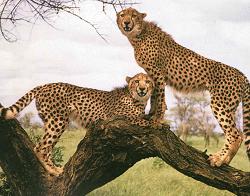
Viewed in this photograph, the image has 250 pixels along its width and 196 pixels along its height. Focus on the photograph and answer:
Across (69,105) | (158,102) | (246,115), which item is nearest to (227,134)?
(246,115)

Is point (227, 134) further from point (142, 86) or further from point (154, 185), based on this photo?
point (154, 185)

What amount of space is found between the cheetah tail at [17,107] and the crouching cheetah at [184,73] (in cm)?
125

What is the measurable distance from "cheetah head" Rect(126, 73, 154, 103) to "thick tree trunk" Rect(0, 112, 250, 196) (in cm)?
43

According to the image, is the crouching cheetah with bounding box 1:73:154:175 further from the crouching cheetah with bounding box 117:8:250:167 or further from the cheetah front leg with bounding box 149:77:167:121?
the crouching cheetah with bounding box 117:8:250:167

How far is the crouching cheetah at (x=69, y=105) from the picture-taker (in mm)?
5898

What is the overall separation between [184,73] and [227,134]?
876 mm

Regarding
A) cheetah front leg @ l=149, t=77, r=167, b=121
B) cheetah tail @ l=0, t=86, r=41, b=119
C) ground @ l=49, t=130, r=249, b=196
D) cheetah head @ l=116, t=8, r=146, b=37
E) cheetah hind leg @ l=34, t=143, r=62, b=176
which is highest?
cheetah head @ l=116, t=8, r=146, b=37

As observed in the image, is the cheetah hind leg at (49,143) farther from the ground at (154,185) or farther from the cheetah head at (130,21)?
the ground at (154,185)

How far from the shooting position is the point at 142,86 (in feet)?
18.3

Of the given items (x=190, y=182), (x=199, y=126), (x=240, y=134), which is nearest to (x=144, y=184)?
(x=190, y=182)

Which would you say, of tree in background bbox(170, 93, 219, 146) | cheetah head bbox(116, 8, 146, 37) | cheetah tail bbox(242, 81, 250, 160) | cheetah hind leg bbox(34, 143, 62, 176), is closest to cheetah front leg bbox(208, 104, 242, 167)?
cheetah tail bbox(242, 81, 250, 160)

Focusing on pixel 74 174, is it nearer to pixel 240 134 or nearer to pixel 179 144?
pixel 179 144

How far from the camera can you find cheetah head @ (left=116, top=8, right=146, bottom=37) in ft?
19.1

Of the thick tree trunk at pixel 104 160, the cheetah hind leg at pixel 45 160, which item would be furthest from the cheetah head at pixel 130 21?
the cheetah hind leg at pixel 45 160
